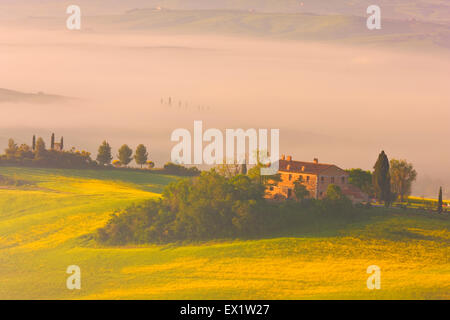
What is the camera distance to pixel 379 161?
92625 mm

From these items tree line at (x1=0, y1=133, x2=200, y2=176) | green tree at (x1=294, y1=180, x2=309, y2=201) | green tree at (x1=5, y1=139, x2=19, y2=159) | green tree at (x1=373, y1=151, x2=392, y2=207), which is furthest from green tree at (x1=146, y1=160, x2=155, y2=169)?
green tree at (x1=373, y1=151, x2=392, y2=207)

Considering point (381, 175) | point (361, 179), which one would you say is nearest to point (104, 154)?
point (361, 179)

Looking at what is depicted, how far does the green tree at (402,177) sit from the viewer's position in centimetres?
10600

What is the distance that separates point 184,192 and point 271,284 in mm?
26108

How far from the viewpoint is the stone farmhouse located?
303 ft

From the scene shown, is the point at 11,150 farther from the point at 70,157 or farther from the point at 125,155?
the point at 125,155

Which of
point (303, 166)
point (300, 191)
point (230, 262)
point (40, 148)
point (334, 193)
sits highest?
point (40, 148)

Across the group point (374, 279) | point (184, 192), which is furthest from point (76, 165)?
point (374, 279)

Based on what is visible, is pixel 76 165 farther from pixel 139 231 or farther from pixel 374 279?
pixel 374 279

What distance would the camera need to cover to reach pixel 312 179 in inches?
3629

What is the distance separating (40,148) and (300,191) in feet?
204

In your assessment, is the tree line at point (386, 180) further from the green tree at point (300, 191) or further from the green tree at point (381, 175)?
the green tree at point (300, 191)

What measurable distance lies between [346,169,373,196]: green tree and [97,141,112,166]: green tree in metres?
56.9

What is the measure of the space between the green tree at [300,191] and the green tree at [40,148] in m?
59.8
